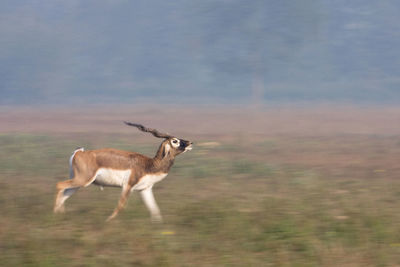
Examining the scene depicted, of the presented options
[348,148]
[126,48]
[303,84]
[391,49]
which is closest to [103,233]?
[348,148]

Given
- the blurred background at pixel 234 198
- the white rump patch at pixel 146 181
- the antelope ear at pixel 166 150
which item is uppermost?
the antelope ear at pixel 166 150

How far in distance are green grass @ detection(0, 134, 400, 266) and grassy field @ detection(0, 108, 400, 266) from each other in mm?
16

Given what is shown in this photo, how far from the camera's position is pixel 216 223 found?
877cm

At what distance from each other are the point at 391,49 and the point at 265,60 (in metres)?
28.7

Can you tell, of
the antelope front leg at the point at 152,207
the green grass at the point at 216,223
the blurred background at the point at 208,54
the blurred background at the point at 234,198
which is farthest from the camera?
the blurred background at the point at 208,54

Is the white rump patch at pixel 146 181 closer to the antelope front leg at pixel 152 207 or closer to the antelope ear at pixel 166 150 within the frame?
the antelope front leg at pixel 152 207

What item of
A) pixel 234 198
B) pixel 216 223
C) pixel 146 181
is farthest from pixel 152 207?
pixel 234 198

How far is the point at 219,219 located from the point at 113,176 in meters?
1.67

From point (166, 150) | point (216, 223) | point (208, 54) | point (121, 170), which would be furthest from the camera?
point (208, 54)

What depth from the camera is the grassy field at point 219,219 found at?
24.3 ft

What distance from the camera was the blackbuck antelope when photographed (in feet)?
29.0

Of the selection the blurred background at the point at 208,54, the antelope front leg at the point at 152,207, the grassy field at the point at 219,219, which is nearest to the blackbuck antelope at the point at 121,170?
the antelope front leg at the point at 152,207

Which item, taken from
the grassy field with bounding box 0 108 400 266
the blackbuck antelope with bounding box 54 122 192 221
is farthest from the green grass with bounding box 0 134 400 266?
the blackbuck antelope with bounding box 54 122 192 221

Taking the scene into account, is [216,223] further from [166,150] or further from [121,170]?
[121,170]
